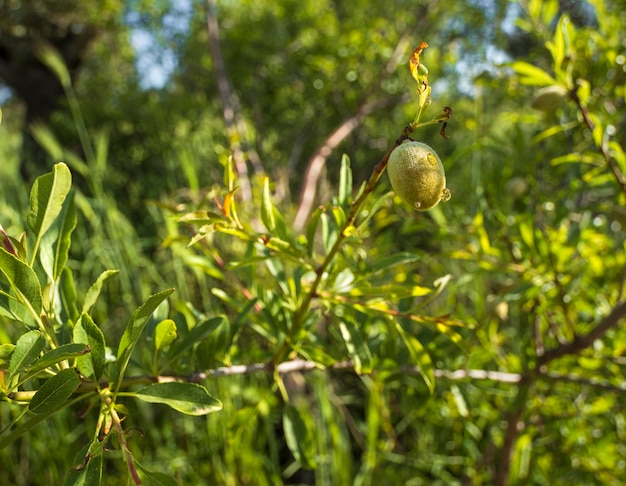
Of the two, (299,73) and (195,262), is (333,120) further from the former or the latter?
(195,262)

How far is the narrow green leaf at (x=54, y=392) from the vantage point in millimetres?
287

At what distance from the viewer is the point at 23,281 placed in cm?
30

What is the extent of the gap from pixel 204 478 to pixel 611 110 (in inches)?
40.5

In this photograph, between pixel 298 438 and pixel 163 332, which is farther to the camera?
pixel 298 438

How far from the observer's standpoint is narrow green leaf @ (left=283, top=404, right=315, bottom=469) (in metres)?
0.54

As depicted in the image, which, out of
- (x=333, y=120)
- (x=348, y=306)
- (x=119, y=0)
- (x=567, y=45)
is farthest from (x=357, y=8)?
(x=348, y=306)

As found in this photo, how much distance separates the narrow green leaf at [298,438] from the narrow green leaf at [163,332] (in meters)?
0.19

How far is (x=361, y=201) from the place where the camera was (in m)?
0.34

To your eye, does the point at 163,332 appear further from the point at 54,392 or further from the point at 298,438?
the point at 298,438

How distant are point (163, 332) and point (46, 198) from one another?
0.10 metres

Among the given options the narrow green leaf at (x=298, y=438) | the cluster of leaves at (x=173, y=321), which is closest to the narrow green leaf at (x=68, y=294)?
the cluster of leaves at (x=173, y=321)

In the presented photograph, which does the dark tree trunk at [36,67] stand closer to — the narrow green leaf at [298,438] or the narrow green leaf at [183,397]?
the narrow green leaf at [298,438]

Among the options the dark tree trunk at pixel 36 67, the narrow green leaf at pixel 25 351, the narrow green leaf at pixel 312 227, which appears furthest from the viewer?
the dark tree trunk at pixel 36 67

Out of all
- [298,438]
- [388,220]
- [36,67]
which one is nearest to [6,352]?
[298,438]
